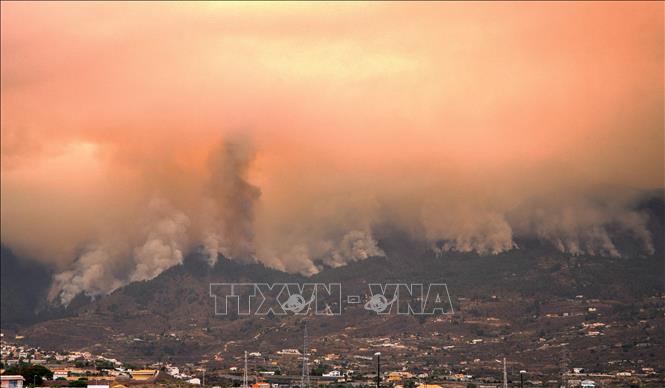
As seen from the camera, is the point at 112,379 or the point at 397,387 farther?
the point at 397,387

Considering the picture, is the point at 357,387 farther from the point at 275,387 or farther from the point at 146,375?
the point at 146,375

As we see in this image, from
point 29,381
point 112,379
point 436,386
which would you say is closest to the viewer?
point 29,381

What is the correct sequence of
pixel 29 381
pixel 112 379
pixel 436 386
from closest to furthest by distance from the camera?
pixel 29 381, pixel 112 379, pixel 436 386

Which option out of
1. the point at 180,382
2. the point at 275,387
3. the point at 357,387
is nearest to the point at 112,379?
the point at 180,382

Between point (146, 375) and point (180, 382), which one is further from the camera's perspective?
point (146, 375)

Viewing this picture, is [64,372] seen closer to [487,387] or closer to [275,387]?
[275,387]

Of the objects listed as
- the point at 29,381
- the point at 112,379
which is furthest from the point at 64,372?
the point at 29,381

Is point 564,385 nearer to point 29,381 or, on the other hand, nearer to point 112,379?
point 112,379
